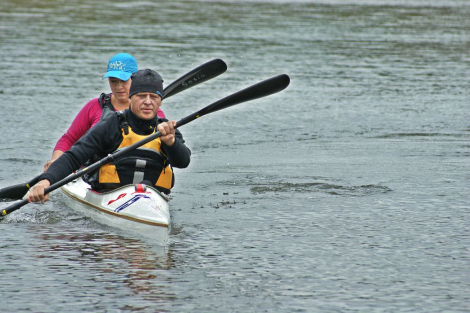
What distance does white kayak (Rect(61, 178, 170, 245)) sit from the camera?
732cm

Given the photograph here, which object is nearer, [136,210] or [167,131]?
[167,131]

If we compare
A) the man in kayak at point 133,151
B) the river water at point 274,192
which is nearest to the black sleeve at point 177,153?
the man in kayak at point 133,151

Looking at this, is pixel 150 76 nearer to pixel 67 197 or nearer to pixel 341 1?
pixel 67 197

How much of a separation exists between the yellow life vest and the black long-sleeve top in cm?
7

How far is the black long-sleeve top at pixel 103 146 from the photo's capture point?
24.7 feet

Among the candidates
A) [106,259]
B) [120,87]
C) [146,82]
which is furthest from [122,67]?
[106,259]

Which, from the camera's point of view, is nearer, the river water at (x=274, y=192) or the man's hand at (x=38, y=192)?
the river water at (x=274, y=192)

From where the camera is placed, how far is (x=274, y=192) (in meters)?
9.51

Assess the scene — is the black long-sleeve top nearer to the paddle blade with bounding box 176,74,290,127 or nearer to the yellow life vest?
the yellow life vest

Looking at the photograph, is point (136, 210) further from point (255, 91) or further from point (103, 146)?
point (255, 91)

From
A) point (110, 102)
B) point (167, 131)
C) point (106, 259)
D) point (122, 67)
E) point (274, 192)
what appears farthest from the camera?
point (274, 192)

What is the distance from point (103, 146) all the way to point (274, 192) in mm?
2329

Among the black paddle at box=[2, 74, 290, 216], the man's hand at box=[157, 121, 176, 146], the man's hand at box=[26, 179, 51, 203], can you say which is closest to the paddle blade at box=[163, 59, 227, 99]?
the black paddle at box=[2, 74, 290, 216]

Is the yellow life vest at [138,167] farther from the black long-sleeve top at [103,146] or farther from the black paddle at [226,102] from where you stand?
the black paddle at [226,102]
